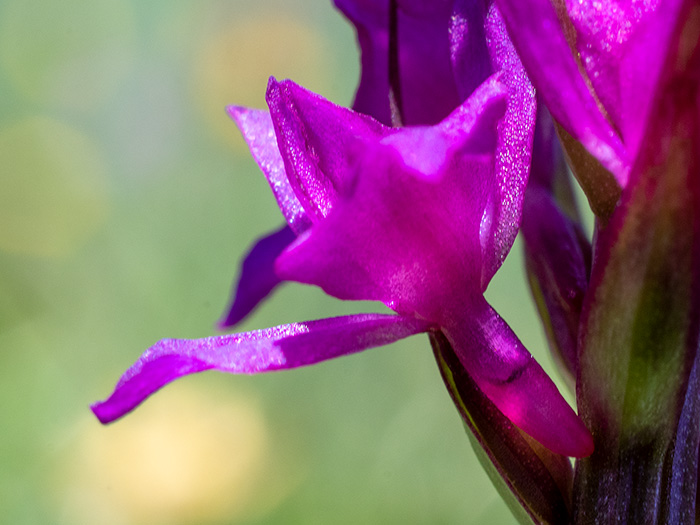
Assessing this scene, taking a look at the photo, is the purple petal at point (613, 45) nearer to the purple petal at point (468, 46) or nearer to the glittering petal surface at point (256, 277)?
the purple petal at point (468, 46)

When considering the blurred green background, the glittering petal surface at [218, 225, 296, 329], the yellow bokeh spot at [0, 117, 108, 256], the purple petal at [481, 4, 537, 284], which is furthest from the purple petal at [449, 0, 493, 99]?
the yellow bokeh spot at [0, 117, 108, 256]

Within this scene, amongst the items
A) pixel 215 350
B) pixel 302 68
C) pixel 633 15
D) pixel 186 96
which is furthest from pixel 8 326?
pixel 633 15

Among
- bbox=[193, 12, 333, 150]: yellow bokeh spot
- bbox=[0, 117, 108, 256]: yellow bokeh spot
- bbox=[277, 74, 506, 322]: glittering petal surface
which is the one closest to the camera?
bbox=[277, 74, 506, 322]: glittering petal surface

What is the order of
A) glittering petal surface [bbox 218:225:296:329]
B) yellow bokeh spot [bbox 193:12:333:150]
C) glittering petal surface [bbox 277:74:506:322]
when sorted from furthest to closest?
1. yellow bokeh spot [bbox 193:12:333:150]
2. glittering petal surface [bbox 218:225:296:329]
3. glittering petal surface [bbox 277:74:506:322]

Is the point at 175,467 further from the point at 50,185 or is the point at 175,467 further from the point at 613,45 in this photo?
the point at 613,45

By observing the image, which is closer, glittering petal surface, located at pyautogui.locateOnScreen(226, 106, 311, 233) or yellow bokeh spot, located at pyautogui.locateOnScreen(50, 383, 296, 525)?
glittering petal surface, located at pyautogui.locateOnScreen(226, 106, 311, 233)

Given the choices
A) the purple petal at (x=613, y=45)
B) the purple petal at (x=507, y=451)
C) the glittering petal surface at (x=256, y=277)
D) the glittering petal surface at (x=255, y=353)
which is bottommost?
the purple petal at (x=507, y=451)

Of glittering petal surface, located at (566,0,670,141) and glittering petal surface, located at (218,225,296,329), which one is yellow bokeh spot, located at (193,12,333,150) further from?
glittering petal surface, located at (566,0,670,141)

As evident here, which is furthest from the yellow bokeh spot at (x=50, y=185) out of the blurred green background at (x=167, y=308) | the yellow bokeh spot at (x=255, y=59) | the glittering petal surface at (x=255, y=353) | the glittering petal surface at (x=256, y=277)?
the glittering petal surface at (x=255, y=353)
